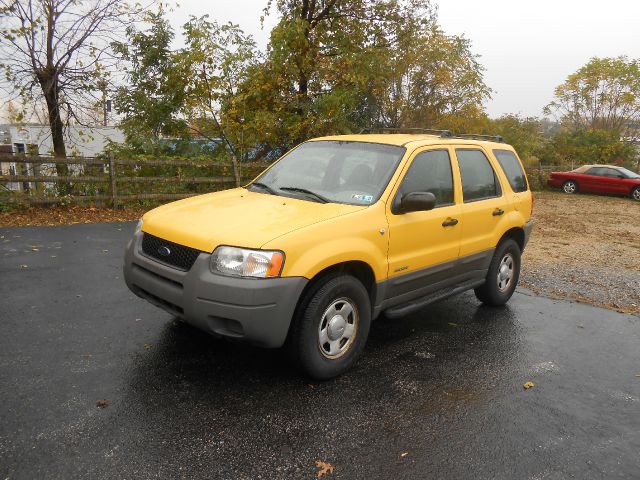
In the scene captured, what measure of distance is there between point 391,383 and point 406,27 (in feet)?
51.8

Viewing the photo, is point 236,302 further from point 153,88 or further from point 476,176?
point 153,88

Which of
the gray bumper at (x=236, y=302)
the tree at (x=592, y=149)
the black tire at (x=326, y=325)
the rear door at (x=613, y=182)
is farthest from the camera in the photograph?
the tree at (x=592, y=149)

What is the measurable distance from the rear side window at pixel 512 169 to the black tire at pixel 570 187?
19675 mm

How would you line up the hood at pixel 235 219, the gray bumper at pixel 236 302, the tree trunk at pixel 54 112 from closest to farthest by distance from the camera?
the gray bumper at pixel 236 302, the hood at pixel 235 219, the tree trunk at pixel 54 112

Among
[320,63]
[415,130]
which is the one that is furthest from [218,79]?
[415,130]

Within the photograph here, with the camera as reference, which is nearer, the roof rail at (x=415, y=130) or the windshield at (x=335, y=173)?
the windshield at (x=335, y=173)

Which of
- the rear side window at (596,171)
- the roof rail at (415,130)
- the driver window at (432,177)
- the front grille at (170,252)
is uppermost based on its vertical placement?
the roof rail at (415,130)

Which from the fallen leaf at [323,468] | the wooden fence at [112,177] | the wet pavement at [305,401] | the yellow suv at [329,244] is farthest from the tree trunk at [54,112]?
the fallen leaf at [323,468]

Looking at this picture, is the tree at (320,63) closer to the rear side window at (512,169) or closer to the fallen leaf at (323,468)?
the rear side window at (512,169)

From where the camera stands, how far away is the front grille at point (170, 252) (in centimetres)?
348

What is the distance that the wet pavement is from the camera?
278 centimetres

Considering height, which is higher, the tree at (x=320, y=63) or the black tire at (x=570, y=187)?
the tree at (x=320, y=63)

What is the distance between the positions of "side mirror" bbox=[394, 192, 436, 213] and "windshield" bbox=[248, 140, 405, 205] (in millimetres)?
215

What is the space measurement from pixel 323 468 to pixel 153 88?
53.5 ft
